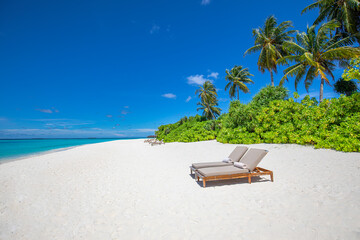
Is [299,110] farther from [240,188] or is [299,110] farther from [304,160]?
[240,188]

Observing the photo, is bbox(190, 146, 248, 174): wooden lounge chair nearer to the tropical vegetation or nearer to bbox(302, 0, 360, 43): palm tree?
the tropical vegetation

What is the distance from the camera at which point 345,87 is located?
1855cm

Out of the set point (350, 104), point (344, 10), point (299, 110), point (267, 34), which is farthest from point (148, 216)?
point (267, 34)

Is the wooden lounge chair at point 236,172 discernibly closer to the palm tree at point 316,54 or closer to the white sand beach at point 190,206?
the white sand beach at point 190,206

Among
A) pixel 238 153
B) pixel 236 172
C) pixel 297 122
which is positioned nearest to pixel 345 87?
pixel 297 122

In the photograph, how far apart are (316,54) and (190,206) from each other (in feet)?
60.9

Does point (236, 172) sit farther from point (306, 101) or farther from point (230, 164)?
point (306, 101)

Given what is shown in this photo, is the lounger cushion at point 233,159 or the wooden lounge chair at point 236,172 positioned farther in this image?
the lounger cushion at point 233,159

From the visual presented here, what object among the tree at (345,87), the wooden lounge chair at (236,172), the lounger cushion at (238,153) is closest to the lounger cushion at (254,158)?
the wooden lounge chair at (236,172)

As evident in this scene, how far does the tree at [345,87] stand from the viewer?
1825 centimetres

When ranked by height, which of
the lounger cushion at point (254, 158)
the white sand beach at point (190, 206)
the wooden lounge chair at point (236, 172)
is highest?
the lounger cushion at point (254, 158)

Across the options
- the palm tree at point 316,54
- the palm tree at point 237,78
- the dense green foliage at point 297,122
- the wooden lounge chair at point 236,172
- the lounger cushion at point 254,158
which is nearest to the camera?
the wooden lounge chair at point 236,172

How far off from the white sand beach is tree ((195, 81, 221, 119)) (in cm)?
2315

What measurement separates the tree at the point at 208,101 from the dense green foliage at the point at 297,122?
1428 centimetres
